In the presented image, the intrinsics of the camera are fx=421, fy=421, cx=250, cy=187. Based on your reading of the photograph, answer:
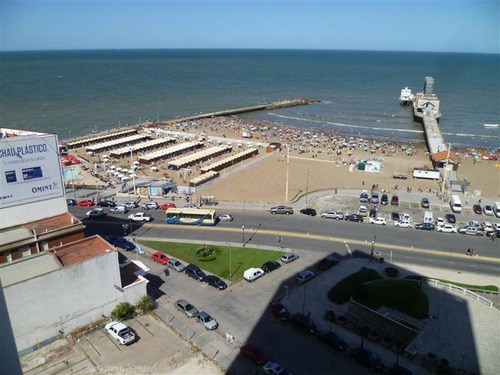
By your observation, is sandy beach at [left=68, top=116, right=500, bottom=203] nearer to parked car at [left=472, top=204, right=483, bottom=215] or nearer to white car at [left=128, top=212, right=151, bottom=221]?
parked car at [left=472, top=204, right=483, bottom=215]

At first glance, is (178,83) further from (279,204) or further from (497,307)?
(497,307)

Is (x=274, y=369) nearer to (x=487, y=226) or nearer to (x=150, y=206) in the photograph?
(x=150, y=206)

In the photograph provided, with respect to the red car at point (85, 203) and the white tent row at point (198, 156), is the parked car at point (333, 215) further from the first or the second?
the white tent row at point (198, 156)

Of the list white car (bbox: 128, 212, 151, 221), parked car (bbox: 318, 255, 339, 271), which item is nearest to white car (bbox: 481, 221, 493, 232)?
parked car (bbox: 318, 255, 339, 271)

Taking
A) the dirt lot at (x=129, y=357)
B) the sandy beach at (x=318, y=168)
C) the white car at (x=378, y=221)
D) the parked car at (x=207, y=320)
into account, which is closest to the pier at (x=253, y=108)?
the sandy beach at (x=318, y=168)

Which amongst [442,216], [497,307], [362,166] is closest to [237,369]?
[497,307]
